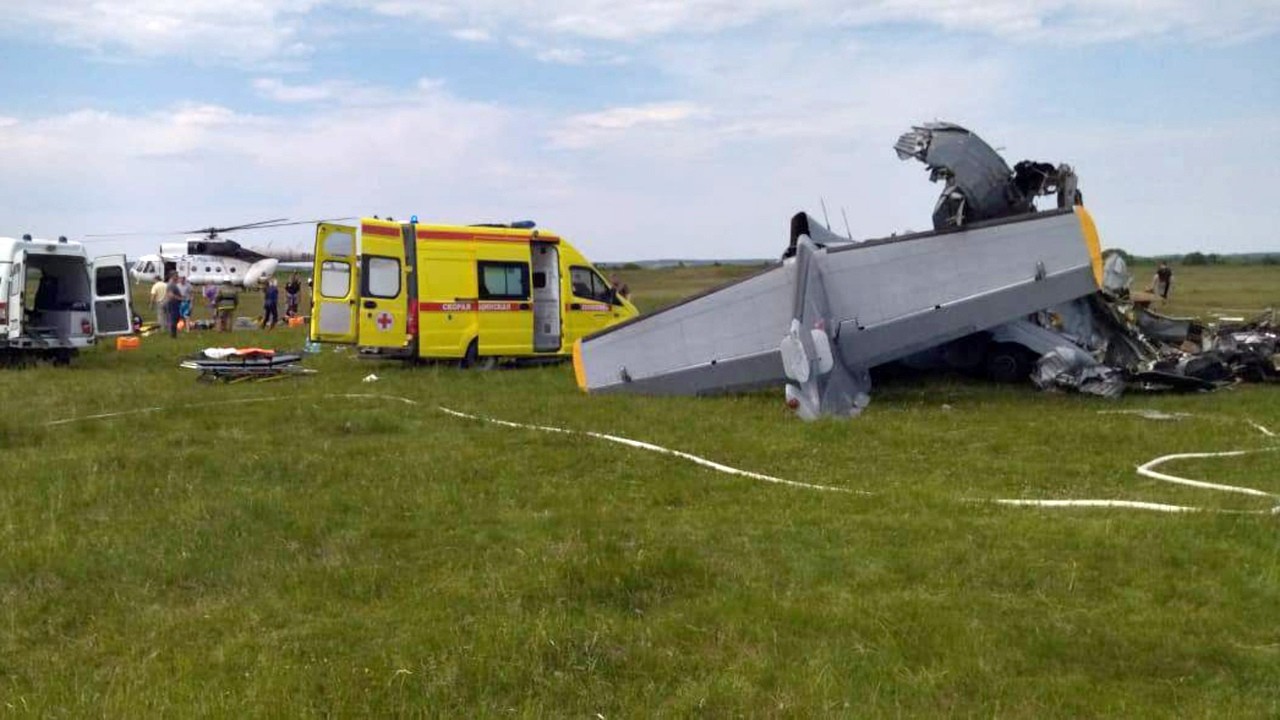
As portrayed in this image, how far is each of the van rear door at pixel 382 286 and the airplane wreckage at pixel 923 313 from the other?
463 centimetres

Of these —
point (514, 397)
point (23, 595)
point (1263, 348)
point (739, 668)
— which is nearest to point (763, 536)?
point (739, 668)

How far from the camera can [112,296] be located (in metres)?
22.5

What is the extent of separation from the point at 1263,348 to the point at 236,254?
2221 inches

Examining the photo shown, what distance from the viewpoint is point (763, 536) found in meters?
7.75

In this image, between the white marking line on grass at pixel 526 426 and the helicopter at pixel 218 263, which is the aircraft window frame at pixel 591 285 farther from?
the helicopter at pixel 218 263

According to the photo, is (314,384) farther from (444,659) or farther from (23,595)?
(444,659)

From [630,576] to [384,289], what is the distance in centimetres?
1410

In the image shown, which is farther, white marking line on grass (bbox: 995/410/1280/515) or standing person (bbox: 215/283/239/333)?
standing person (bbox: 215/283/239/333)

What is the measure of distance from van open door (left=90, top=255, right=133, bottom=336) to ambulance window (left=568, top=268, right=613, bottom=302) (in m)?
8.84

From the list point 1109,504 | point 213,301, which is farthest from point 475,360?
point 213,301

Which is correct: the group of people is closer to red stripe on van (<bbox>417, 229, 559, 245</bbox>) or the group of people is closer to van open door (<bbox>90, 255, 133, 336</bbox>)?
van open door (<bbox>90, 255, 133, 336</bbox>)

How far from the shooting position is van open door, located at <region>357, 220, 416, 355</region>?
19641 mm

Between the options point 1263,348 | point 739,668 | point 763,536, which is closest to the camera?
→ point 739,668

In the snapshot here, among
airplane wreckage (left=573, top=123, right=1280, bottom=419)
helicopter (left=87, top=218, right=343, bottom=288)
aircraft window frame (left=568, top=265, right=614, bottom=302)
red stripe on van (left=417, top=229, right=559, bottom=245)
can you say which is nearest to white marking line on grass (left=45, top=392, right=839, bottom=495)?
airplane wreckage (left=573, top=123, right=1280, bottom=419)
